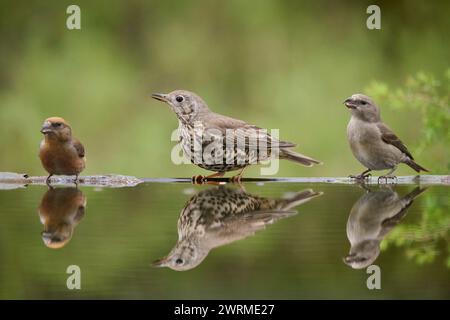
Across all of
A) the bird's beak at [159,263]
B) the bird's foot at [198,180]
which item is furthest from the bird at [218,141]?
the bird's beak at [159,263]

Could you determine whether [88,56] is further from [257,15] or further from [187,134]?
[187,134]

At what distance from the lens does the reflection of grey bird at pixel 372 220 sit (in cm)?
266

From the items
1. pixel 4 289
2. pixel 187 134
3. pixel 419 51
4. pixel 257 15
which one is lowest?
pixel 4 289

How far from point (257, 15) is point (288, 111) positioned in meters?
1.17

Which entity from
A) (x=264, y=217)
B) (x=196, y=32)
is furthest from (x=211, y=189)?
(x=196, y=32)

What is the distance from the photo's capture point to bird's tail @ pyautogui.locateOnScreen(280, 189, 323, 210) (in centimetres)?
371

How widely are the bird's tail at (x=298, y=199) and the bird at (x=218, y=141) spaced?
45 cm

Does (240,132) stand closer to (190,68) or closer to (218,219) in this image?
(218,219)

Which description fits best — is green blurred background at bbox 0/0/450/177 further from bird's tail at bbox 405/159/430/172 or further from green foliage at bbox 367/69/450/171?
bird's tail at bbox 405/159/430/172

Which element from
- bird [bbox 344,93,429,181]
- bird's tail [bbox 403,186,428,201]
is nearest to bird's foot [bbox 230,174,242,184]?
bird [bbox 344,93,429,181]

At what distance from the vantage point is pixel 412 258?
2.60m

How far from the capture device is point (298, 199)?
13.1ft

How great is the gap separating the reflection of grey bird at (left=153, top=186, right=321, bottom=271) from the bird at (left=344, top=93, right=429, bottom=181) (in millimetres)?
901

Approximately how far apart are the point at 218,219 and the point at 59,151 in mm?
2063
